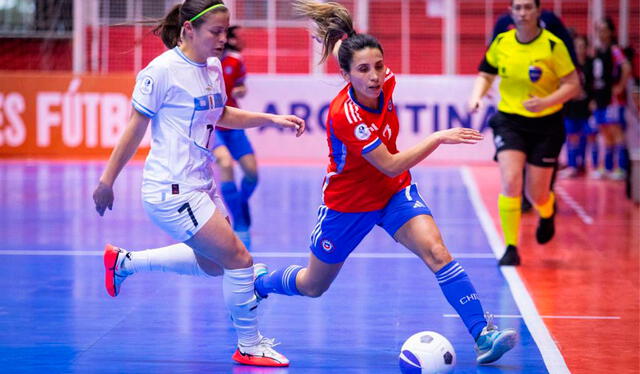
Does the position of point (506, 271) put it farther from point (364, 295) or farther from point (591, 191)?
point (591, 191)

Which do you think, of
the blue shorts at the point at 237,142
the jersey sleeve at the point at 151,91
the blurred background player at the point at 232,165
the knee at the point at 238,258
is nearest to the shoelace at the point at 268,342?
the knee at the point at 238,258

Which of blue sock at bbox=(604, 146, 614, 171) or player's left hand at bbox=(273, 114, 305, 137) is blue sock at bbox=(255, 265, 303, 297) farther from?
blue sock at bbox=(604, 146, 614, 171)

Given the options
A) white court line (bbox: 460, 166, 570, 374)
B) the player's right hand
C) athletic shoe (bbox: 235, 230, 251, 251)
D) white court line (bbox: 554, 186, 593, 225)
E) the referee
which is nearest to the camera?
the player's right hand

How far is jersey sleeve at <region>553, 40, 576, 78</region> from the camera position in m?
8.13

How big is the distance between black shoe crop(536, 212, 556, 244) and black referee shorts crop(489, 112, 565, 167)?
600 mm

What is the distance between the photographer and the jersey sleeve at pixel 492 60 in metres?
8.38

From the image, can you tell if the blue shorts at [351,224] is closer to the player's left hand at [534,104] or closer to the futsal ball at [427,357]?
the futsal ball at [427,357]

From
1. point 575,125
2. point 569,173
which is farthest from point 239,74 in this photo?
point 569,173

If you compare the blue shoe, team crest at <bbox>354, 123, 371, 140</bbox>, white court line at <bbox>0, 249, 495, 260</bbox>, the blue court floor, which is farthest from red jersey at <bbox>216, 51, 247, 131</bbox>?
team crest at <bbox>354, 123, 371, 140</bbox>

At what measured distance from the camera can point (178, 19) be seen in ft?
17.9

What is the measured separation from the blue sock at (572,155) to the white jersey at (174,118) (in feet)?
36.7

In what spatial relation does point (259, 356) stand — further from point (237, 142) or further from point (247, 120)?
point (237, 142)

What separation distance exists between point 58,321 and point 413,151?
2.62m

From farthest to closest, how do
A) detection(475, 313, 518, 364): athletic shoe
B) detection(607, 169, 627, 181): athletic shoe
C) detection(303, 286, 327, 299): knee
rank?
1. detection(607, 169, 627, 181): athletic shoe
2. detection(303, 286, 327, 299): knee
3. detection(475, 313, 518, 364): athletic shoe
